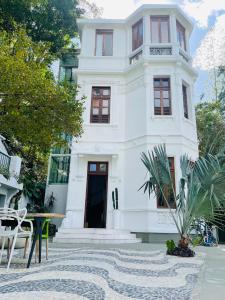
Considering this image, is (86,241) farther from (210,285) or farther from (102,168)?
(210,285)

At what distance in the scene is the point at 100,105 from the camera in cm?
1245

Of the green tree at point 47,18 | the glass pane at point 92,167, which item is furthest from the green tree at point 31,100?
the green tree at point 47,18

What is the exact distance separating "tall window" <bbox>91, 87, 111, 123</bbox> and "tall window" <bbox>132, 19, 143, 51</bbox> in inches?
112

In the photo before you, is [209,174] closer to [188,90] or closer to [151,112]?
[151,112]

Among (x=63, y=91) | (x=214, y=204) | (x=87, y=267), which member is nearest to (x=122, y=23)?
(x=63, y=91)

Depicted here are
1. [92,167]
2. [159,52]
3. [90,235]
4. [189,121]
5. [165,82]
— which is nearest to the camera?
[90,235]

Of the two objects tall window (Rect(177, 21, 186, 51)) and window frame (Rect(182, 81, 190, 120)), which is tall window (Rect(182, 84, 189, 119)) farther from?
tall window (Rect(177, 21, 186, 51))

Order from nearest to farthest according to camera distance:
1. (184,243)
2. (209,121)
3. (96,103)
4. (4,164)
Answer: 1. (184,243)
2. (4,164)
3. (96,103)
4. (209,121)

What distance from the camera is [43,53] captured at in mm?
8945

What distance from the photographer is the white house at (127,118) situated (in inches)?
419

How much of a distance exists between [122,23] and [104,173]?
835cm

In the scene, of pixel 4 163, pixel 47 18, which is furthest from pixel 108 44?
pixel 4 163

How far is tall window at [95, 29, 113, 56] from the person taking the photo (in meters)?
13.4

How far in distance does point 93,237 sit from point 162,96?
713 centimetres
